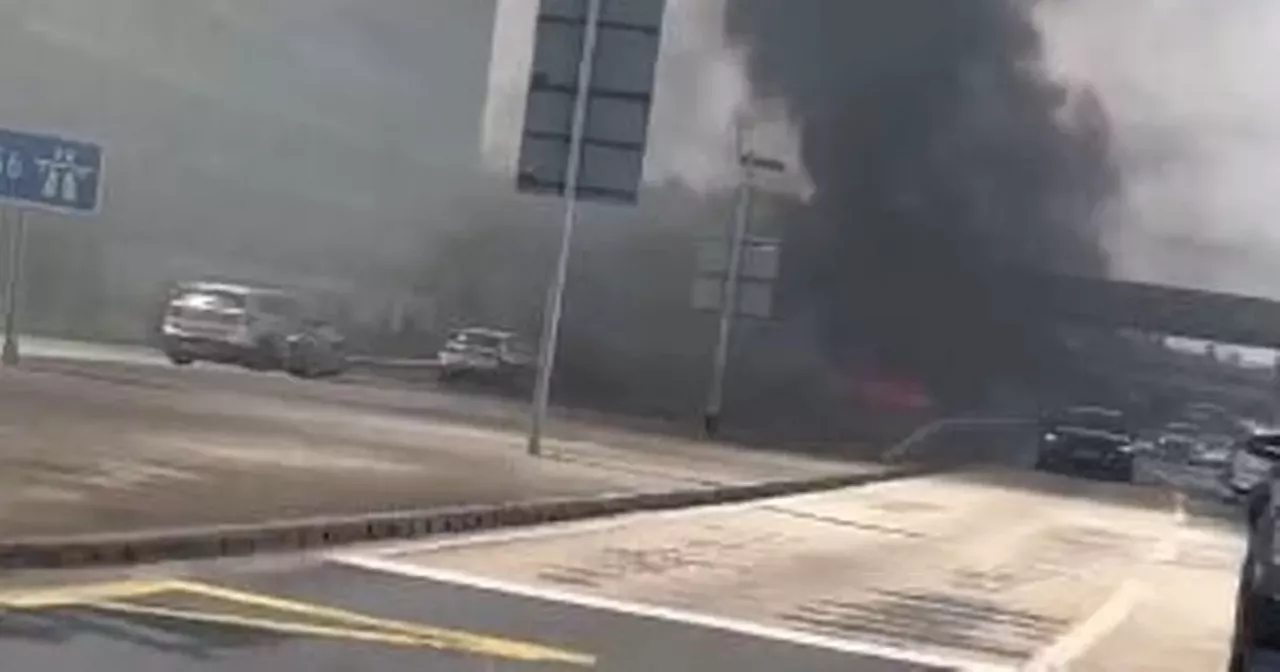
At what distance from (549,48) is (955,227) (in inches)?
1785

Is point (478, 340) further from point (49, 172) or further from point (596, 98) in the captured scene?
point (49, 172)

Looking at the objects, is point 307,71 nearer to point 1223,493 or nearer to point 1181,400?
point 1223,493

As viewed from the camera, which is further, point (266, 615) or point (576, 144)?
point (576, 144)

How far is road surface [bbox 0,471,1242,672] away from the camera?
9.87 metres

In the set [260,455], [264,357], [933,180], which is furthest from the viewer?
[933,180]

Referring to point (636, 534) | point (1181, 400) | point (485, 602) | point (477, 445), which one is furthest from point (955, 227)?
point (485, 602)

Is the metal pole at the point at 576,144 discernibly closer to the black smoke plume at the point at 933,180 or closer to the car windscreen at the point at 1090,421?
the car windscreen at the point at 1090,421

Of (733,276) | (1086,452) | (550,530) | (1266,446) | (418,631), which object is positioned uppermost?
(733,276)

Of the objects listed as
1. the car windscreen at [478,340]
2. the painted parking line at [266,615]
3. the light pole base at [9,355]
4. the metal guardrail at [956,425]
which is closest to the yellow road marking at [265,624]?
the painted parking line at [266,615]

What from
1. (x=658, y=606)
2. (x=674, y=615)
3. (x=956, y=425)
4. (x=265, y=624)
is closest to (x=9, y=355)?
(x=658, y=606)

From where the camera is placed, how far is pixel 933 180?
66812 mm

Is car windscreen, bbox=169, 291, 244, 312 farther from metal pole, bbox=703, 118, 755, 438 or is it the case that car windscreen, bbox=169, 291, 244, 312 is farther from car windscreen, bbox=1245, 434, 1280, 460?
car windscreen, bbox=1245, 434, 1280, 460

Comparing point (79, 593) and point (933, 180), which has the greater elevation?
point (933, 180)

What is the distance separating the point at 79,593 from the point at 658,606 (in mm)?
3857
